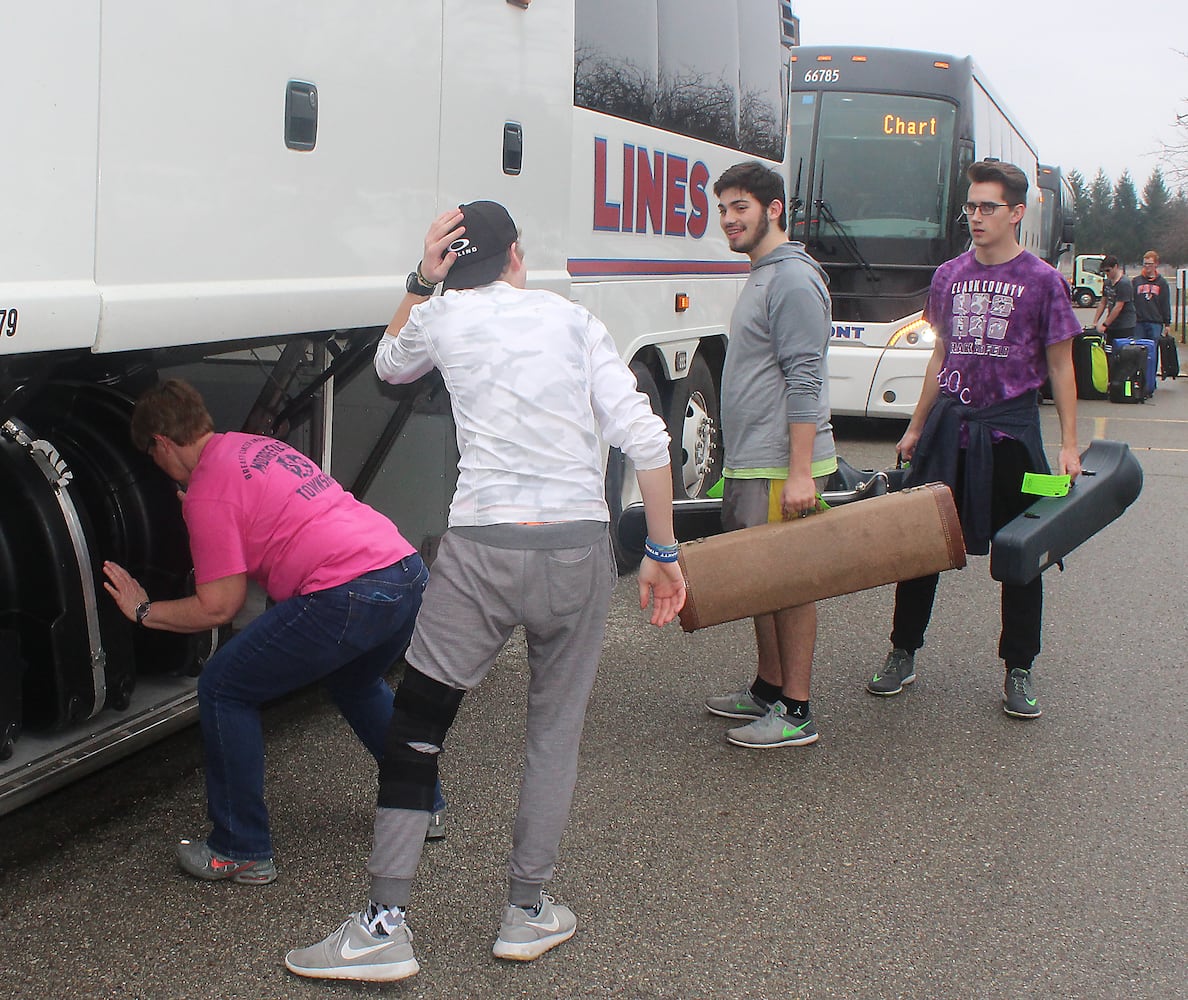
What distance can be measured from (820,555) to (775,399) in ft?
1.68

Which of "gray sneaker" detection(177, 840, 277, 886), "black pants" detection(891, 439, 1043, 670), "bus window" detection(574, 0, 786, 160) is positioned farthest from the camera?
"bus window" detection(574, 0, 786, 160)

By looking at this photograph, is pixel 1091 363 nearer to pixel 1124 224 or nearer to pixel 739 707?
pixel 739 707

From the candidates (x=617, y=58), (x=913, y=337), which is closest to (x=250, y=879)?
(x=617, y=58)

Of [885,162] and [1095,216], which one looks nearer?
[885,162]

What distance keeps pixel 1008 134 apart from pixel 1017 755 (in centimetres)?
1367

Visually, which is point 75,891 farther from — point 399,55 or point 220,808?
point 399,55

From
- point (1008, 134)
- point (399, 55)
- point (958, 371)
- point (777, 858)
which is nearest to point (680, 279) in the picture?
point (958, 371)

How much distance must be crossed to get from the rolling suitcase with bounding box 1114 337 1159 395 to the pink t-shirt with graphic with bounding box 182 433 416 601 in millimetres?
15244

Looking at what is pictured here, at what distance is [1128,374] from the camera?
53.7 feet

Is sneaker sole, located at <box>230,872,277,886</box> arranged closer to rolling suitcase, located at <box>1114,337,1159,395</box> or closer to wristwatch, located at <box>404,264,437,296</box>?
wristwatch, located at <box>404,264,437,296</box>

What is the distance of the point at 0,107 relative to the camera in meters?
2.67

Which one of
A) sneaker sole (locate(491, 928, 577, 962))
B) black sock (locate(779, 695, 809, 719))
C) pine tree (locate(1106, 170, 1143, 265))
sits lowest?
sneaker sole (locate(491, 928, 577, 962))

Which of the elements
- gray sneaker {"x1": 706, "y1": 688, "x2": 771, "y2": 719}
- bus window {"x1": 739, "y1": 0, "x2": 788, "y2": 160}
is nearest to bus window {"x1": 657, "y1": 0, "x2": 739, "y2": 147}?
bus window {"x1": 739, "y1": 0, "x2": 788, "y2": 160}

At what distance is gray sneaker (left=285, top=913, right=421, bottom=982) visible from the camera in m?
2.95
